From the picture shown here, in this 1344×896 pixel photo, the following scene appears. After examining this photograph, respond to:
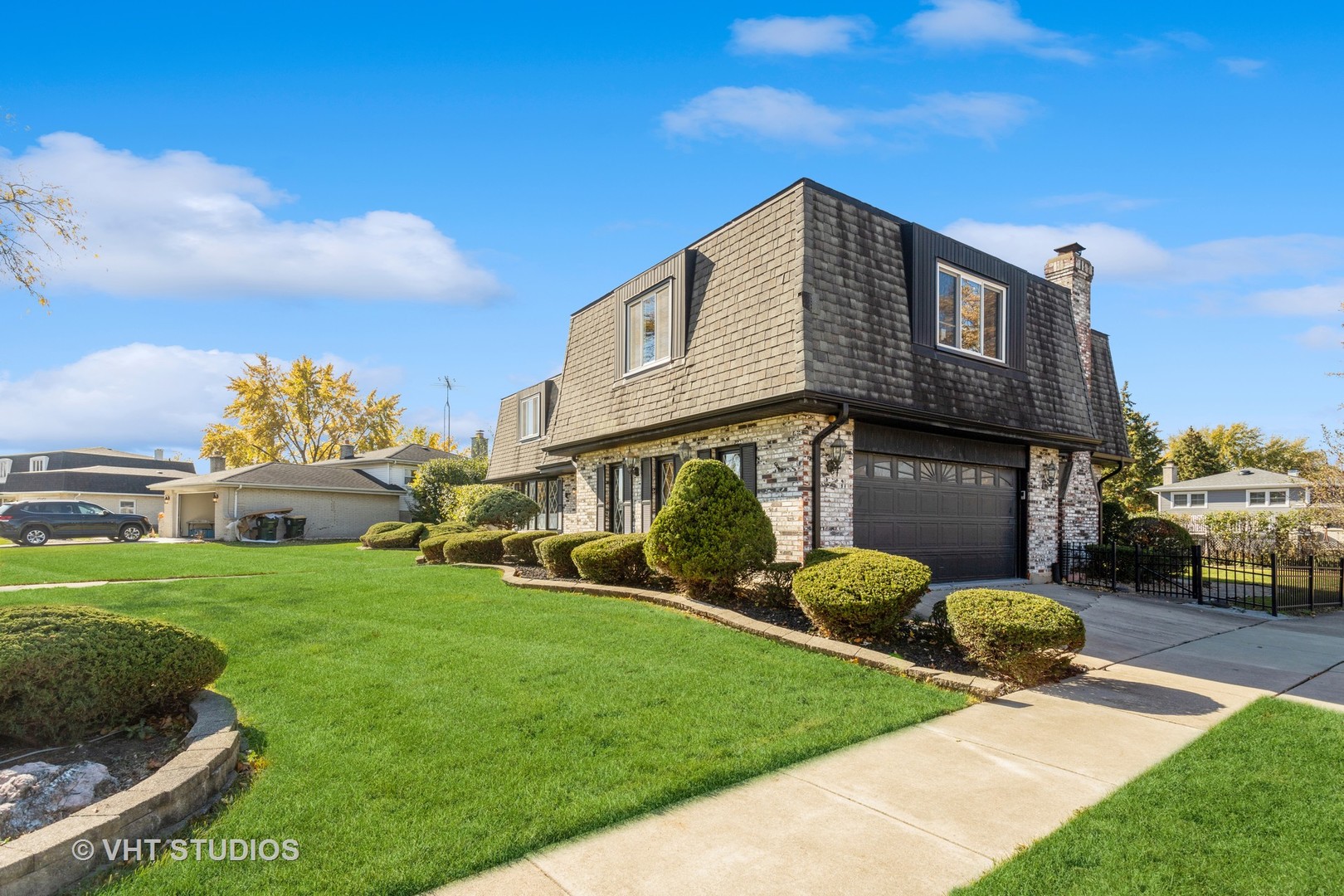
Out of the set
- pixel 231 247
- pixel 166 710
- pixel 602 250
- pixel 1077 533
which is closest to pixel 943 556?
pixel 1077 533

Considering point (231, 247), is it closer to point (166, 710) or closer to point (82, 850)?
point (166, 710)

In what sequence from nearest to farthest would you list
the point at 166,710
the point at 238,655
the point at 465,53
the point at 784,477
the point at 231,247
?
the point at 166,710 < the point at 238,655 < the point at 465,53 < the point at 784,477 < the point at 231,247

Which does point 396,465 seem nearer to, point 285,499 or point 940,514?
point 285,499

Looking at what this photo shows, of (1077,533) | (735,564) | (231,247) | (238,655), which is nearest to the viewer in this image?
(238,655)

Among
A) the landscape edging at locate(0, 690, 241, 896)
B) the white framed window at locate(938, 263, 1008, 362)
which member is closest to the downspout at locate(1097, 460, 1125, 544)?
the white framed window at locate(938, 263, 1008, 362)

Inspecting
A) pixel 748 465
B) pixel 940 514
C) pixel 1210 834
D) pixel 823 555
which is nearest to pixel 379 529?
pixel 748 465

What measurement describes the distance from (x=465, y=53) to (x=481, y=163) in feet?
6.80

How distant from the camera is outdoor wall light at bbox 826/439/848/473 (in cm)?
1048

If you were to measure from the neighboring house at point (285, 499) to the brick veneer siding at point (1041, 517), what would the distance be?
2767 cm

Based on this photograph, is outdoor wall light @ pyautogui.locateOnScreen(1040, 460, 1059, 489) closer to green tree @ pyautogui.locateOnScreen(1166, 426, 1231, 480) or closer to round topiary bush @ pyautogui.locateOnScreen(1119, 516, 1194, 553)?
round topiary bush @ pyautogui.locateOnScreen(1119, 516, 1194, 553)

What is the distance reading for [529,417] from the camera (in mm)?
23641

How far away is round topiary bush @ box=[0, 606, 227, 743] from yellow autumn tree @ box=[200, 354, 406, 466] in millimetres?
43241

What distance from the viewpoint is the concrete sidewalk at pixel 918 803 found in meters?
3.17

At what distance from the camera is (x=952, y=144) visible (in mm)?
11320
